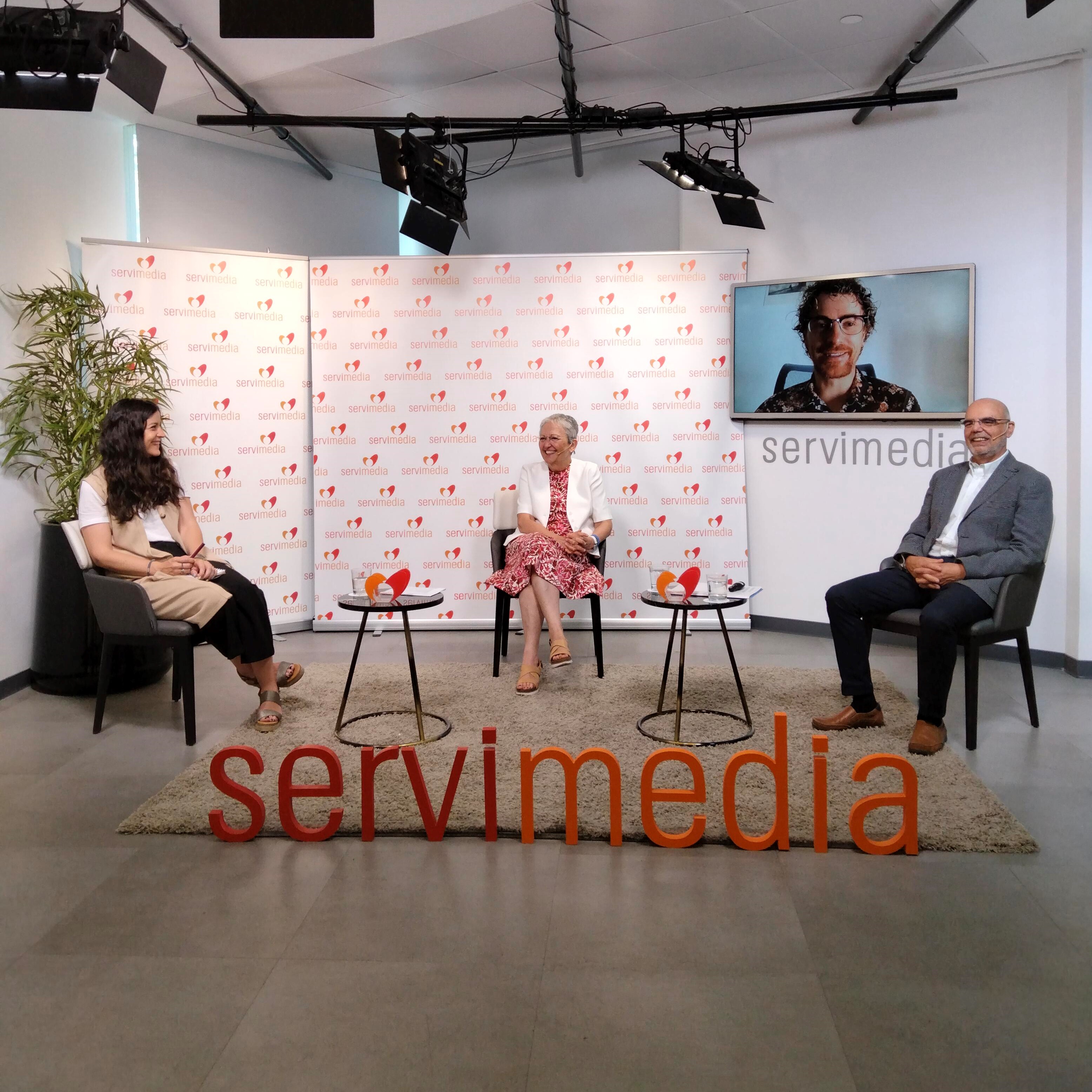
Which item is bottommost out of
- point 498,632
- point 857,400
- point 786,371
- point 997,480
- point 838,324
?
point 498,632

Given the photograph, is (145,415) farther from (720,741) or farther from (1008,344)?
(1008,344)

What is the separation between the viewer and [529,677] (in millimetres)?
4738

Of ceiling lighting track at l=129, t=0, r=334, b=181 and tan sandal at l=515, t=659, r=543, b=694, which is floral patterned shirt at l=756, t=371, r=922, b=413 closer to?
tan sandal at l=515, t=659, r=543, b=694

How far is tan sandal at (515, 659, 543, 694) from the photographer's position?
15.4 ft

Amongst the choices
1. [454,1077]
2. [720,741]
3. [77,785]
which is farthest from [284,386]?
[454,1077]

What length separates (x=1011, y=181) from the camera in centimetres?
532

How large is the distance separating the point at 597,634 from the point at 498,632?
535 mm

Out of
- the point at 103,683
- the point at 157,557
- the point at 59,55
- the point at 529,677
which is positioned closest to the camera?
the point at 59,55

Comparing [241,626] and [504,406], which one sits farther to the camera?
[504,406]

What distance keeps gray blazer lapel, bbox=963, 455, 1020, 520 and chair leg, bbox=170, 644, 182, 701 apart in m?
3.44

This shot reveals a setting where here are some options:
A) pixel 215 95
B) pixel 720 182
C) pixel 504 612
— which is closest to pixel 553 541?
pixel 504 612

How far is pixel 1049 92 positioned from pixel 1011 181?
1.46ft

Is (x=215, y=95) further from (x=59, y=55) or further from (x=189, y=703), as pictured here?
(x=189, y=703)

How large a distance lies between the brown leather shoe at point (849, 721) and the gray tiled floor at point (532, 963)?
26.9 inches
